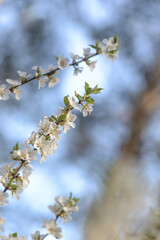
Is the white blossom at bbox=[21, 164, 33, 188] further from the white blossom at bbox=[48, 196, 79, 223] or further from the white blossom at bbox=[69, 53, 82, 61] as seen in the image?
the white blossom at bbox=[69, 53, 82, 61]

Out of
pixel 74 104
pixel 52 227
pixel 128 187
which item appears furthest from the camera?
pixel 128 187

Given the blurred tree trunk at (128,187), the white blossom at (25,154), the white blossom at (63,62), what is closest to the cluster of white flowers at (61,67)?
the white blossom at (63,62)

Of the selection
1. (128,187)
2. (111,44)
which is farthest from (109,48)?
(128,187)

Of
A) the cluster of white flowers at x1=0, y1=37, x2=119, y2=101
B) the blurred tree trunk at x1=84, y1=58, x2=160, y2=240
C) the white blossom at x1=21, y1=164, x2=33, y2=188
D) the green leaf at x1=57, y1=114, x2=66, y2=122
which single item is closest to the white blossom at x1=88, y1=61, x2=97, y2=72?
the cluster of white flowers at x1=0, y1=37, x2=119, y2=101

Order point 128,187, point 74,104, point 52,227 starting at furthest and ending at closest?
point 128,187
point 74,104
point 52,227

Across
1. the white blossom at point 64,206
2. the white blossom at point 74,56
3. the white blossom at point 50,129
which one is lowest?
the white blossom at point 64,206

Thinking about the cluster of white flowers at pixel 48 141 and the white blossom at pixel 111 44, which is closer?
the cluster of white flowers at pixel 48 141

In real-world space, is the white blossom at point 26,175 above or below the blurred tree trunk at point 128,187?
below

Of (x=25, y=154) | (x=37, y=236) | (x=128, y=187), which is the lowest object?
(x=37, y=236)

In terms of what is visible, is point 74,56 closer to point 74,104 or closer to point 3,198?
point 74,104

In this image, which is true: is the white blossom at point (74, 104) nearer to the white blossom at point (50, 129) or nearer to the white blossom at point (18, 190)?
the white blossom at point (50, 129)

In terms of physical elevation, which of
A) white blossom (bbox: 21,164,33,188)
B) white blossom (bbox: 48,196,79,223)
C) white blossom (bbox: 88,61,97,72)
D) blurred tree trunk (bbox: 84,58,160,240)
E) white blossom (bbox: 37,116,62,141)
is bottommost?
white blossom (bbox: 48,196,79,223)

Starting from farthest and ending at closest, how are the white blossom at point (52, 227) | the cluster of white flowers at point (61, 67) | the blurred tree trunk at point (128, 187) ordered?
1. the blurred tree trunk at point (128, 187)
2. the cluster of white flowers at point (61, 67)
3. the white blossom at point (52, 227)
